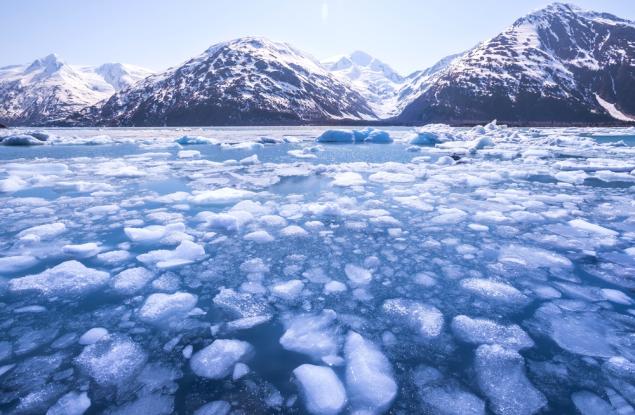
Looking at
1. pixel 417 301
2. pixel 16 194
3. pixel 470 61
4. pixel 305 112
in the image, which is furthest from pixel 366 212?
pixel 470 61

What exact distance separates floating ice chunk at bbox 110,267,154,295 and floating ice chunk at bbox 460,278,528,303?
3.17 meters

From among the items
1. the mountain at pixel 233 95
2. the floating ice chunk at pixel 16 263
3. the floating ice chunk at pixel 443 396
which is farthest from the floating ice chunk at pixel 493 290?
the mountain at pixel 233 95

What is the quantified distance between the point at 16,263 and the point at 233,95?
414 feet

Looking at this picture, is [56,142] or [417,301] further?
[56,142]

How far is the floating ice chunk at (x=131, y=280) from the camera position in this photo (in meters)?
3.28

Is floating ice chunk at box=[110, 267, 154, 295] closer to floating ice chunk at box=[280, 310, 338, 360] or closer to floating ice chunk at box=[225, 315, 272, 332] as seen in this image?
floating ice chunk at box=[225, 315, 272, 332]

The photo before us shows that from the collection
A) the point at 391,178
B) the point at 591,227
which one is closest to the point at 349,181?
the point at 391,178

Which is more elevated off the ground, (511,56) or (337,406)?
(511,56)

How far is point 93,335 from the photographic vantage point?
2.56m

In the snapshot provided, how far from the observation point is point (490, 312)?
291cm

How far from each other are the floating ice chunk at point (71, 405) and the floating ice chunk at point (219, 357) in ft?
1.94

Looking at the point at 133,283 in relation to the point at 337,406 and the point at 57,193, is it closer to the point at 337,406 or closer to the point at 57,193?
the point at 337,406

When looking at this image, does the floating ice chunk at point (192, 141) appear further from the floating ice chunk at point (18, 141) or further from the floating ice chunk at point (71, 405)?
the floating ice chunk at point (71, 405)

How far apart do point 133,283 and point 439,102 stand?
132440mm
